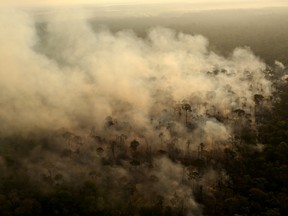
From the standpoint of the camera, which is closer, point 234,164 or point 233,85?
point 234,164

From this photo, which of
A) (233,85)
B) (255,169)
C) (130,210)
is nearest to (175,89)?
(233,85)

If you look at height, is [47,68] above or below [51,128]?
above

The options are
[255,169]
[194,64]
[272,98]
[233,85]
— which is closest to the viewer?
[255,169]

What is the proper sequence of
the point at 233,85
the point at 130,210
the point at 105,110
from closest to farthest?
the point at 130,210
the point at 105,110
the point at 233,85

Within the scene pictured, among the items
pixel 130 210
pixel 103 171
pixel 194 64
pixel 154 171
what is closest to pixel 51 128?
pixel 103 171

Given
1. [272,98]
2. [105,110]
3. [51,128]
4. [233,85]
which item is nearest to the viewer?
[51,128]

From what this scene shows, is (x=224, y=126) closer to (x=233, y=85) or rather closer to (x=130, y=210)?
(x=233, y=85)

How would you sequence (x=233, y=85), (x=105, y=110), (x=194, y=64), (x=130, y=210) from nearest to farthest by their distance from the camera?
(x=130, y=210)
(x=105, y=110)
(x=233, y=85)
(x=194, y=64)

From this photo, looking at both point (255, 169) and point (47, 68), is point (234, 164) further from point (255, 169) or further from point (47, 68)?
point (47, 68)

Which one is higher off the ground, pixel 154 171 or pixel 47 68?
pixel 47 68
